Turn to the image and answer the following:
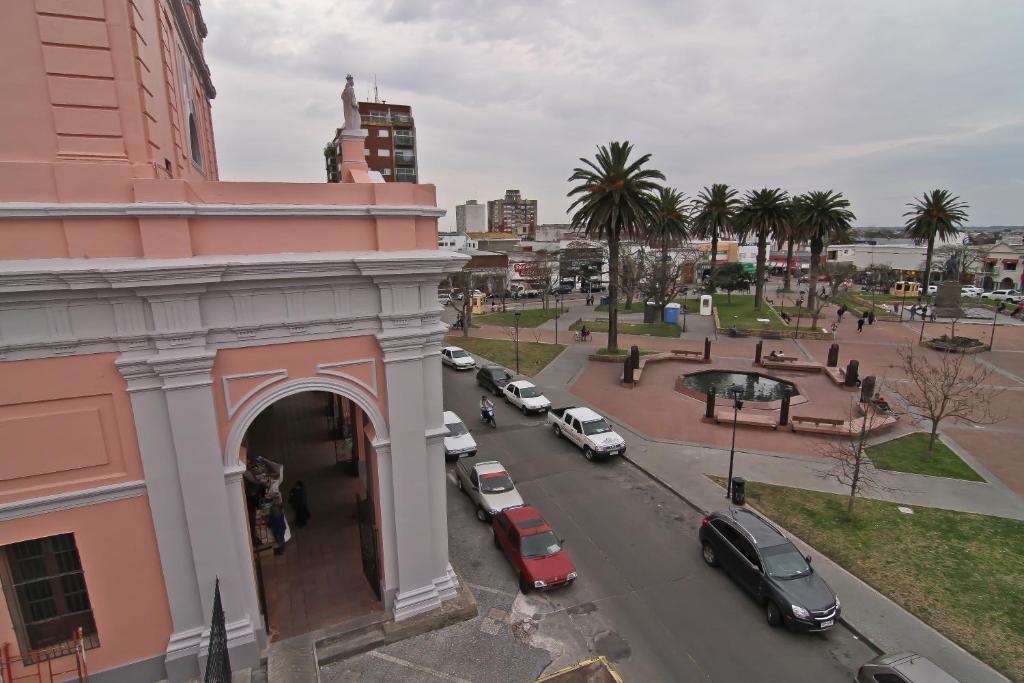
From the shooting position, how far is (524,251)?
300 feet

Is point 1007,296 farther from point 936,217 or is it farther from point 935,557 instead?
point 935,557

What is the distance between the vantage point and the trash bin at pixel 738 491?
15.0 metres

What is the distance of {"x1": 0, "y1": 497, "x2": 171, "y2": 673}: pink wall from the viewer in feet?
25.6

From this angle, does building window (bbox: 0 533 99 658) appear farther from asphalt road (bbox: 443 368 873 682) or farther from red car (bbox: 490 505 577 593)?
red car (bbox: 490 505 577 593)

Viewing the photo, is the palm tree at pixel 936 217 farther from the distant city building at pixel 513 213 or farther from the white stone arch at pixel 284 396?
the distant city building at pixel 513 213

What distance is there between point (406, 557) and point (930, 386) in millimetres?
19824

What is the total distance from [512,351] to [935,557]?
25461mm

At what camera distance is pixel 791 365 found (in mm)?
29469

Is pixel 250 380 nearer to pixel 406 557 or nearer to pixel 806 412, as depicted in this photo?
pixel 406 557

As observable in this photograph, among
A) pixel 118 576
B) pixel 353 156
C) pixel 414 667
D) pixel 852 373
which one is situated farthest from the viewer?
pixel 852 373

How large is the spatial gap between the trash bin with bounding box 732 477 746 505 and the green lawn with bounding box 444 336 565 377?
16.2 m

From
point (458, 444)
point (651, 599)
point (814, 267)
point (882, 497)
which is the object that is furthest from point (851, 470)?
point (814, 267)

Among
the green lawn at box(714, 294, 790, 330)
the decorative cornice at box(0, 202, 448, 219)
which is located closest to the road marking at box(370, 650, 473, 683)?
the decorative cornice at box(0, 202, 448, 219)

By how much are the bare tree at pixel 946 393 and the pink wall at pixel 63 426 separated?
867 inches
